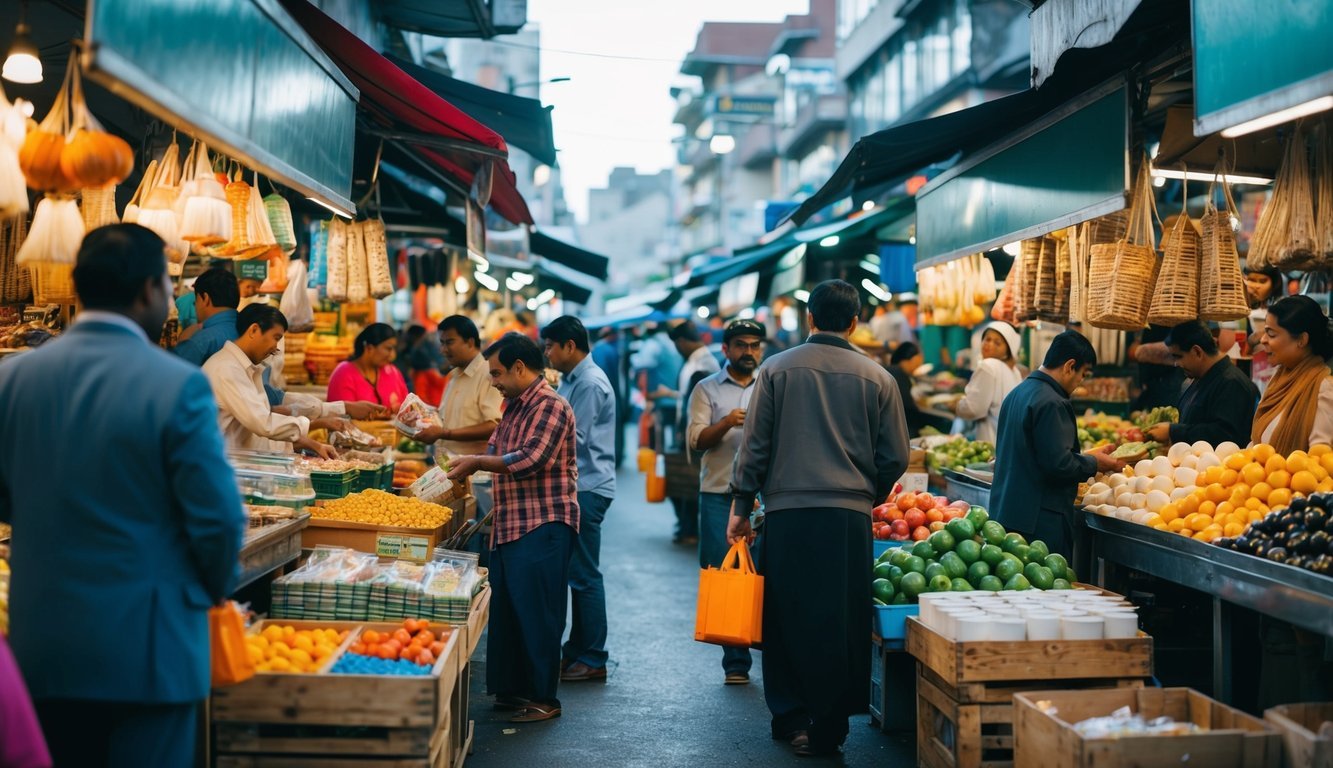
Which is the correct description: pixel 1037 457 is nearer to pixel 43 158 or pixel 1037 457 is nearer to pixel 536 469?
pixel 536 469

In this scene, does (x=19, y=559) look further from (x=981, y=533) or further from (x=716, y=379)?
(x=716, y=379)

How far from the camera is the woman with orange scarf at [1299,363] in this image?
21.4 ft

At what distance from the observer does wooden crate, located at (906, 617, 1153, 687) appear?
521 cm

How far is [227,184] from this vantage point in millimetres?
6477

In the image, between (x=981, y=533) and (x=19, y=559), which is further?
(x=981, y=533)

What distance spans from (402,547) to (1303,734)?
440cm

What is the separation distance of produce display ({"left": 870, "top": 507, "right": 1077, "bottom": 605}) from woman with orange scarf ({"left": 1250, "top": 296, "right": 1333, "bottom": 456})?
62.8 inches

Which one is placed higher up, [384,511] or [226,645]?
[384,511]

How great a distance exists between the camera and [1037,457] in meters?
6.80

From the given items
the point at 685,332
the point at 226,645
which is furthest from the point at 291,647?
the point at 685,332

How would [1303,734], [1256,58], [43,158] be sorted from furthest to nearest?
[1256,58]
[43,158]
[1303,734]

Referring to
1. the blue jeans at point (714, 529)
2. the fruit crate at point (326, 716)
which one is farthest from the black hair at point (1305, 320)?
the fruit crate at point (326, 716)

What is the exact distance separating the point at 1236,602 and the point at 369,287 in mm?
6275

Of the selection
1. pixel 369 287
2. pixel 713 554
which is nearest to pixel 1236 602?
pixel 713 554
